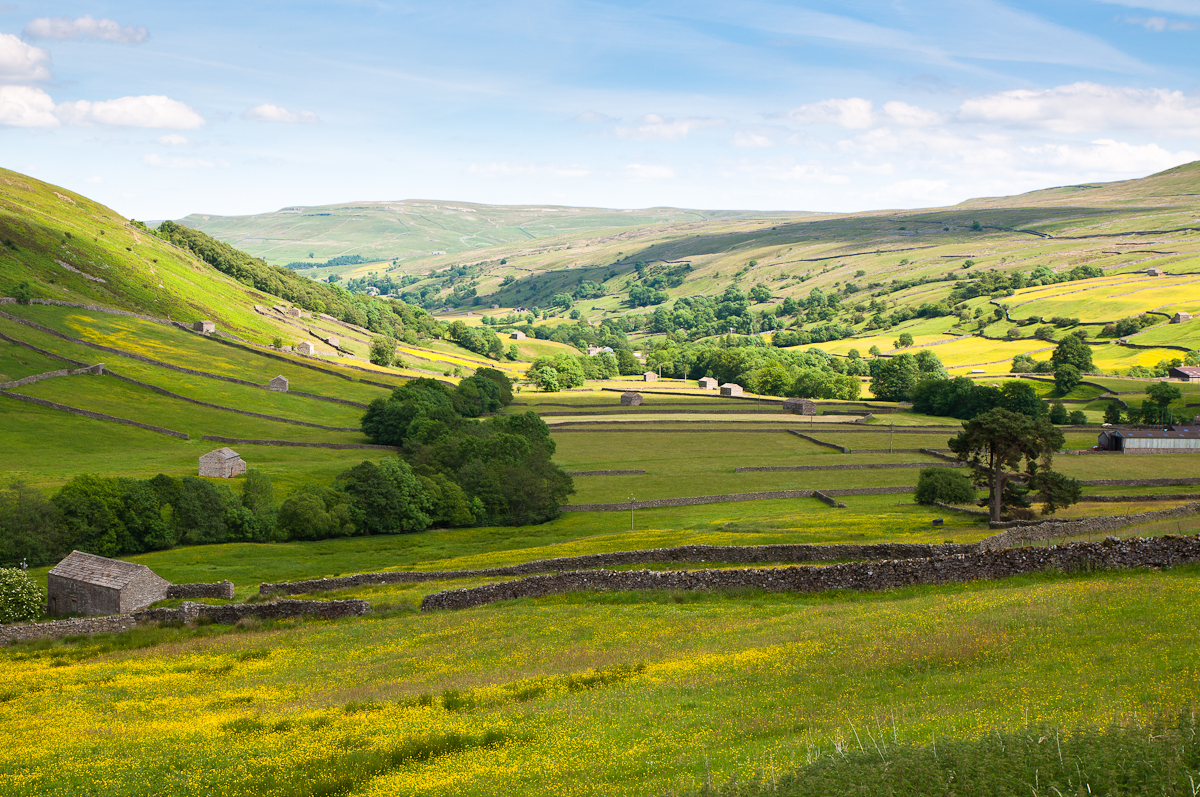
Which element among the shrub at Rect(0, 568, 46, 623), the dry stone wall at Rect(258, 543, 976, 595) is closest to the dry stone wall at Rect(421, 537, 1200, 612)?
the dry stone wall at Rect(258, 543, 976, 595)

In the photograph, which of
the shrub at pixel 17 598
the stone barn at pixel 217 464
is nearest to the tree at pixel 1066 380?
the stone barn at pixel 217 464

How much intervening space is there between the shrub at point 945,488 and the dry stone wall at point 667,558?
91.2 feet

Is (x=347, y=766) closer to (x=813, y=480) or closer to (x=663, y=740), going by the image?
(x=663, y=740)

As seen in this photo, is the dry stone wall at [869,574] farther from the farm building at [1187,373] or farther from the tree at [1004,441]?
the farm building at [1187,373]

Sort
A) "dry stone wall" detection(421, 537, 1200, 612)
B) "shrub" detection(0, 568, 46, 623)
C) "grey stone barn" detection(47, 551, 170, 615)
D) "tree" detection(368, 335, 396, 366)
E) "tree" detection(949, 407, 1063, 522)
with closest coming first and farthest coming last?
"dry stone wall" detection(421, 537, 1200, 612), "shrub" detection(0, 568, 46, 623), "grey stone barn" detection(47, 551, 170, 615), "tree" detection(949, 407, 1063, 522), "tree" detection(368, 335, 396, 366)

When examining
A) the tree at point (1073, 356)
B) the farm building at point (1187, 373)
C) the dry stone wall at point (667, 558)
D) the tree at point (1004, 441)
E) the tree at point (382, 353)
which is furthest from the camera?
the tree at point (382, 353)

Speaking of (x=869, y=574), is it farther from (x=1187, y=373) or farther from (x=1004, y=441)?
(x=1187, y=373)

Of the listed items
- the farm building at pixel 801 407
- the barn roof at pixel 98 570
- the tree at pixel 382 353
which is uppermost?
the tree at pixel 382 353

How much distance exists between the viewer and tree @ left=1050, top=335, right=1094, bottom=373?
146 m

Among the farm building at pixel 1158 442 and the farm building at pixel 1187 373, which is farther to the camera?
the farm building at pixel 1187 373

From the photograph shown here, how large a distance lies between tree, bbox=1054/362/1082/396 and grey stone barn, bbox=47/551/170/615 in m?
130

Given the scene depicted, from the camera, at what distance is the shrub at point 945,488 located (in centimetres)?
5931

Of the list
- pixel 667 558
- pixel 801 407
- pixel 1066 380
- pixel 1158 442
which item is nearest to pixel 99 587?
pixel 667 558

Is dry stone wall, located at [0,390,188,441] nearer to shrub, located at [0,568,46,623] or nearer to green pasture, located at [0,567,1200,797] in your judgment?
shrub, located at [0,568,46,623]
